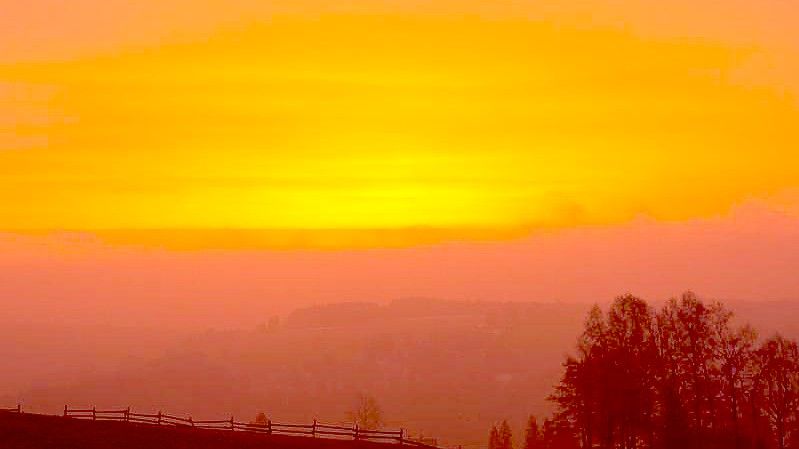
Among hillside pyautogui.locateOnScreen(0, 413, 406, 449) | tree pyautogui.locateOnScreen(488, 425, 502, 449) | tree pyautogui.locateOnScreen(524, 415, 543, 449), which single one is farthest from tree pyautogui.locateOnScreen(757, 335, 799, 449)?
tree pyautogui.locateOnScreen(488, 425, 502, 449)

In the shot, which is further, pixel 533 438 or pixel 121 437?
pixel 533 438

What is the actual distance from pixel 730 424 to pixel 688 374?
4.61 m

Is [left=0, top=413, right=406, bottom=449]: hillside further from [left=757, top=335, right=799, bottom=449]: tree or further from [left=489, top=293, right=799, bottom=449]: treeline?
[left=757, top=335, right=799, bottom=449]: tree

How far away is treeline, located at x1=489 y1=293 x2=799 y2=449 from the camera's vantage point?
186 ft

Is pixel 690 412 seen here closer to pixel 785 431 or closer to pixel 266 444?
pixel 785 431

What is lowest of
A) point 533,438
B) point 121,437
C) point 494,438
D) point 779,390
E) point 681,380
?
point 121,437

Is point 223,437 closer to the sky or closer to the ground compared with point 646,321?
closer to the ground

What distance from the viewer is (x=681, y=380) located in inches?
2307

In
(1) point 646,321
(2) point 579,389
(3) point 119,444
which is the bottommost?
(3) point 119,444

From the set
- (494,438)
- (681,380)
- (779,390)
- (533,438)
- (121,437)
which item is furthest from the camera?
(494,438)

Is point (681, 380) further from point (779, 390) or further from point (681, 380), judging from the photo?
point (779, 390)

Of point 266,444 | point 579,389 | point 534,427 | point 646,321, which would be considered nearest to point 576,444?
point 579,389

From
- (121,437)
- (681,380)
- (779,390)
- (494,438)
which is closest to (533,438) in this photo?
(494,438)

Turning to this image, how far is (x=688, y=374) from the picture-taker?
2315 inches
